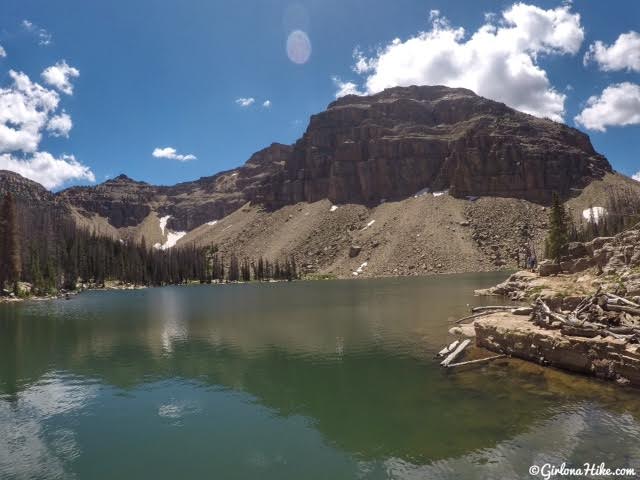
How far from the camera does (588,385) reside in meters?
23.0

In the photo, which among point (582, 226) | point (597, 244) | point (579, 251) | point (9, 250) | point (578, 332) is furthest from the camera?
point (582, 226)

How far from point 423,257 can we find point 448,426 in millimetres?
184765

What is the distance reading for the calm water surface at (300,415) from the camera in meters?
16.5

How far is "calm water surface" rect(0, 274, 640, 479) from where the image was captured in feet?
54.0

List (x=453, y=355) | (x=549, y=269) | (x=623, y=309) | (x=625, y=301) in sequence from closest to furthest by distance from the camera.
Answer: (x=623, y=309), (x=625, y=301), (x=453, y=355), (x=549, y=269)

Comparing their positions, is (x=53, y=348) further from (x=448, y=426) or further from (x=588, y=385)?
(x=588, y=385)

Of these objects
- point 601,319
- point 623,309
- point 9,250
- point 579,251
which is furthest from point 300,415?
point 9,250

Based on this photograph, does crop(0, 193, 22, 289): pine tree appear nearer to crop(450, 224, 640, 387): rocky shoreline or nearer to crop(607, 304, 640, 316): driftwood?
crop(450, 224, 640, 387): rocky shoreline

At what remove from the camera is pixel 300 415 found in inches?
864

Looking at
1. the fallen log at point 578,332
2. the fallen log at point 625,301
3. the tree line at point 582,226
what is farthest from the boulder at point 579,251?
the fallen log at point 578,332

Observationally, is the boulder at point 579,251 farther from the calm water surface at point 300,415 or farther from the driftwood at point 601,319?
the driftwood at point 601,319

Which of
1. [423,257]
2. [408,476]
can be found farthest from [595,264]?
[423,257]

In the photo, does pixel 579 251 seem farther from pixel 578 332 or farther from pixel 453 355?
pixel 453 355

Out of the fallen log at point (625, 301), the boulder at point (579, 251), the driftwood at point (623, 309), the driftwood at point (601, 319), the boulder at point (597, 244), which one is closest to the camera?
the driftwood at point (601, 319)
